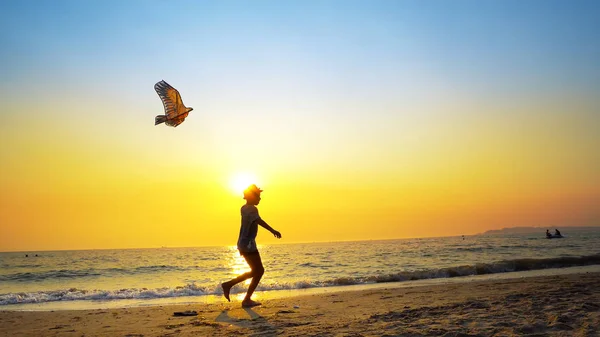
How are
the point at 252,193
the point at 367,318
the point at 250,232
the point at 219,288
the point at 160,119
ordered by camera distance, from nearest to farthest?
the point at 367,318
the point at 160,119
the point at 250,232
the point at 252,193
the point at 219,288

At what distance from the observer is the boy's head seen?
28.7 feet

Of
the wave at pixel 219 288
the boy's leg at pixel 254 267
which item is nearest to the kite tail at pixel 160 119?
the boy's leg at pixel 254 267

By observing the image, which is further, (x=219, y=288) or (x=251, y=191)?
(x=219, y=288)

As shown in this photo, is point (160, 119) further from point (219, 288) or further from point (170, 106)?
point (219, 288)

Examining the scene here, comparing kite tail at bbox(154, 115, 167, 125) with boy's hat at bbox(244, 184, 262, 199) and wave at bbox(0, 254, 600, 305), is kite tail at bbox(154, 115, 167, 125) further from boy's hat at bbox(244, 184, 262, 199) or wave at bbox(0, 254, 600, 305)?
wave at bbox(0, 254, 600, 305)

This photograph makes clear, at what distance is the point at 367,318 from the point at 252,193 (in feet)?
10.7

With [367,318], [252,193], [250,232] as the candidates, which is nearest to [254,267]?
[250,232]

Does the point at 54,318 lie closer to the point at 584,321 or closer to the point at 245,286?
the point at 245,286

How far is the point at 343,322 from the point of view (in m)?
6.57

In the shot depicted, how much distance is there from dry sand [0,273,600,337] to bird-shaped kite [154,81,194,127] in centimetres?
345

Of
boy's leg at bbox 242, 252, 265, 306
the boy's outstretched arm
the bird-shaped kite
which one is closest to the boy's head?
the boy's outstretched arm

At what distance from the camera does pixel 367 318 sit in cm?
674

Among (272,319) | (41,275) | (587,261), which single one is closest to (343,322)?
(272,319)

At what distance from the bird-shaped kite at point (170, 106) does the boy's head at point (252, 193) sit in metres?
1.80
